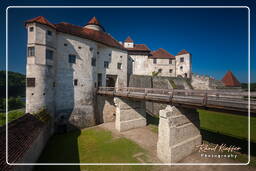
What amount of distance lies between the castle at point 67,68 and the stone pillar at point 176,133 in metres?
11.4

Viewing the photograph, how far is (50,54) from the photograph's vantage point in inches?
541

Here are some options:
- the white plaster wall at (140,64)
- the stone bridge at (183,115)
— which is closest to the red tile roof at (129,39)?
the white plaster wall at (140,64)

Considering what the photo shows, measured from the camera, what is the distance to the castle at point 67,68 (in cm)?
1257

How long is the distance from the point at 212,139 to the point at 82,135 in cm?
1419

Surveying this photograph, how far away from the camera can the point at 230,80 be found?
27172 mm

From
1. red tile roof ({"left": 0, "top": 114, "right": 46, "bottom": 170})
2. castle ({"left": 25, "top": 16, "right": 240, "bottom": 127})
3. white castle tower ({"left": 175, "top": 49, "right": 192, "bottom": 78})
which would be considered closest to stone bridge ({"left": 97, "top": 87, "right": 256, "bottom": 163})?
red tile roof ({"left": 0, "top": 114, "right": 46, "bottom": 170})

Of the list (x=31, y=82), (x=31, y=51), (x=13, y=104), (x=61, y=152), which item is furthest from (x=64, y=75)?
(x=13, y=104)

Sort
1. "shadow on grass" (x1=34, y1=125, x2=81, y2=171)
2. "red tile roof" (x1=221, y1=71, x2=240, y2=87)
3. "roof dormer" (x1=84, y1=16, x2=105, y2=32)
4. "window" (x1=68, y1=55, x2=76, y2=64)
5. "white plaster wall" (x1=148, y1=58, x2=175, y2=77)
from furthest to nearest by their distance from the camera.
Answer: "white plaster wall" (x1=148, y1=58, x2=175, y2=77)
"red tile roof" (x1=221, y1=71, x2=240, y2=87)
"roof dormer" (x1=84, y1=16, x2=105, y2=32)
"window" (x1=68, y1=55, x2=76, y2=64)
"shadow on grass" (x1=34, y1=125, x2=81, y2=171)

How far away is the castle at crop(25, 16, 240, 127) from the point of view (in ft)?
41.2

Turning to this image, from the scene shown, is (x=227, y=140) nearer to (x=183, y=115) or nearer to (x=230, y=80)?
(x=183, y=115)

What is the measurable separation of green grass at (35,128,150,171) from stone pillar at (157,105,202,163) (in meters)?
1.89

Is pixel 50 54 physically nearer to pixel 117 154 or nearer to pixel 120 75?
pixel 120 75

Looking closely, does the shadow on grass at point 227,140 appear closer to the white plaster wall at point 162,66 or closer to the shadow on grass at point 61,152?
the shadow on grass at point 61,152
